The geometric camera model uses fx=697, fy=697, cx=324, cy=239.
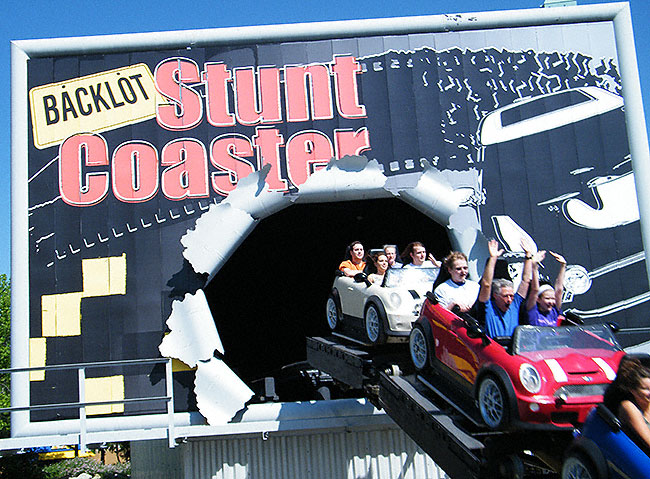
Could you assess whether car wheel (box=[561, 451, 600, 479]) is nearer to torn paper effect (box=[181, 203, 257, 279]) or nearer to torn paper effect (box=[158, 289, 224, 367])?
torn paper effect (box=[158, 289, 224, 367])

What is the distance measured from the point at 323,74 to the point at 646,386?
7.86 metres

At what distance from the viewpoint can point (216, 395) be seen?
9945 mm

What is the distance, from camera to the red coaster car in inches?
220

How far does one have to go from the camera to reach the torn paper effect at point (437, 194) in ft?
33.9

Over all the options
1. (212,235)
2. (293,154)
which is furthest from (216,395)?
(293,154)

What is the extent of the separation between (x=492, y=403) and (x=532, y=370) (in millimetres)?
464

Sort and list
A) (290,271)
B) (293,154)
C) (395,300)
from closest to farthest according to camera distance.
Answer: (395,300)
(293,154)
(290,271)

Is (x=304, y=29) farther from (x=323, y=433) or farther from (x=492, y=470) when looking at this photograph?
(x=492, y=470)

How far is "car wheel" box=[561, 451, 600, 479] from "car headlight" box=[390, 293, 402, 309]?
3.74m

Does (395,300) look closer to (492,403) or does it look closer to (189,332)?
(492,403)

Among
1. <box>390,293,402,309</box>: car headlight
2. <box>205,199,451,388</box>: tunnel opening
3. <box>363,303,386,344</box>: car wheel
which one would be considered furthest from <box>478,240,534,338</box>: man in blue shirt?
<box>205,199,451,388</box>: tunnel opening

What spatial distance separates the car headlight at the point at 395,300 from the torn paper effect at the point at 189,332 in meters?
2.82

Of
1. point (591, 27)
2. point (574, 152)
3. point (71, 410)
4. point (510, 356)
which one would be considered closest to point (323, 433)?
point (71, 410)

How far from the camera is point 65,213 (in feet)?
35.7
